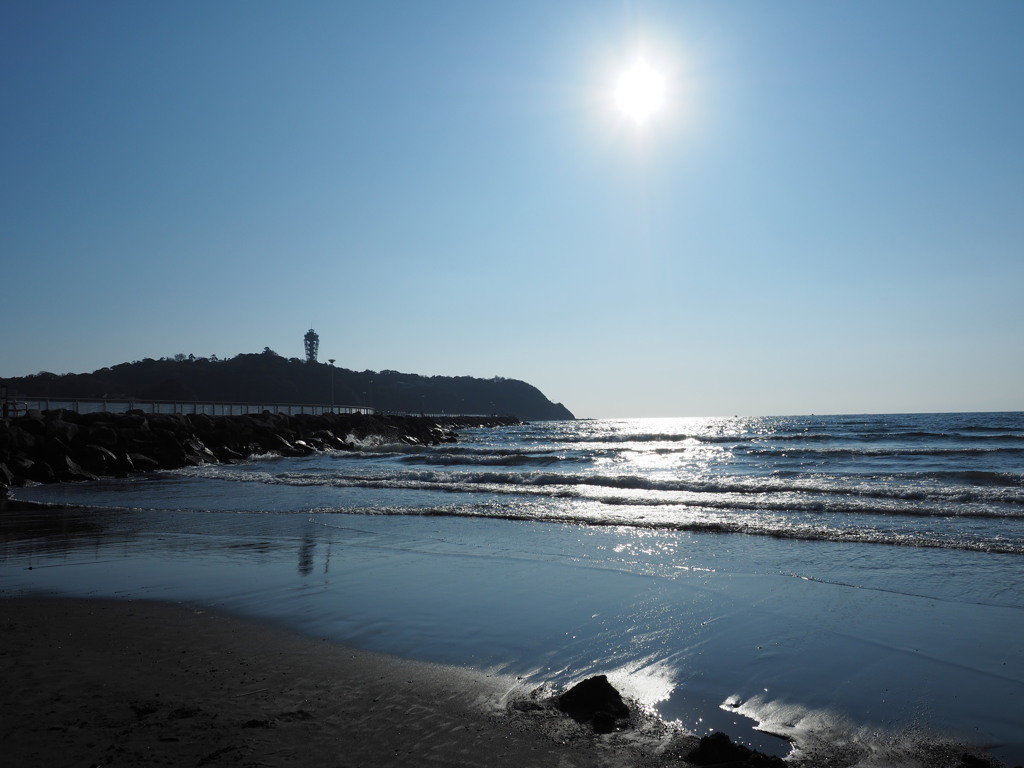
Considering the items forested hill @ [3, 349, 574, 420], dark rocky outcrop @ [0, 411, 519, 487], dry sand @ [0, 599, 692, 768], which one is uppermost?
forested hill @ [3, 349, 574, 420]

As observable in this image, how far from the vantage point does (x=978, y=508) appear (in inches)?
547

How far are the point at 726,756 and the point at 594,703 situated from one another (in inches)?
35.3

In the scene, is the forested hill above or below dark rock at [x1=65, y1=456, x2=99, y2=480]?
above

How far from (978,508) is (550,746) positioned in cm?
1379

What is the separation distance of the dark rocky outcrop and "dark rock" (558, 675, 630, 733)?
20074 mm

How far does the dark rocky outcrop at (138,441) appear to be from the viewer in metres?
21.2

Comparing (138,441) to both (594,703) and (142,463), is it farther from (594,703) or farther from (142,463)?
(594,703)

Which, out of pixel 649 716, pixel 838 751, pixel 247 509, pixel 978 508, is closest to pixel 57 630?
pixel 649 716

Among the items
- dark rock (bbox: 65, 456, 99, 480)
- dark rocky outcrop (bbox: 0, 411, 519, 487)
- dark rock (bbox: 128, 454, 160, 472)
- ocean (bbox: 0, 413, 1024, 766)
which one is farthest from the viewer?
dark rock (bbox: 128, 454, 160, 472)

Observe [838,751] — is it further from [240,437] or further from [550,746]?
[240,437]

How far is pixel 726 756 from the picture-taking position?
3469 millimetres

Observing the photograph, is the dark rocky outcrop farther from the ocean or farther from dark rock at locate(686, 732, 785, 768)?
dark rock at locate(686, 732, 785, 768)

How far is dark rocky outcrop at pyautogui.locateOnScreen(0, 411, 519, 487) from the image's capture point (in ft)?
69.4

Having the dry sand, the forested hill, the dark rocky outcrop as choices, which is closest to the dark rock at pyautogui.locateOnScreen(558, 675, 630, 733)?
the dry sand
